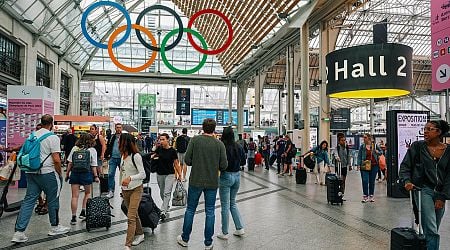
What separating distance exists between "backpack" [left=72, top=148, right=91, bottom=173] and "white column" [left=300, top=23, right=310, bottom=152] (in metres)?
10.9

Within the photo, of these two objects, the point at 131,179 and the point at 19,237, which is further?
the point at 19,237

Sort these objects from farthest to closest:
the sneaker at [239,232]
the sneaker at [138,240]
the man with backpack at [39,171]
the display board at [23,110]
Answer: the display board at [23,110] → the sneaker at [239,232] → the man with backpack at [39,171] → the sneaker at [138,240]

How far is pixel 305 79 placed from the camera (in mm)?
15195

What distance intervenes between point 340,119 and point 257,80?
20.3 feet

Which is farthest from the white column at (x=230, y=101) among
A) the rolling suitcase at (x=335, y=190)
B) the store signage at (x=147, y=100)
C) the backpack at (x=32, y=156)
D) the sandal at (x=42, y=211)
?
the backpack at (x=32, y=156)

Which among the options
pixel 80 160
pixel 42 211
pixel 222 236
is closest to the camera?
pixel 222 236

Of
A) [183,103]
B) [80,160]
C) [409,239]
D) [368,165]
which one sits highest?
[183,103]

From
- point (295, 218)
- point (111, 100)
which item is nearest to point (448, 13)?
point (295, 218)

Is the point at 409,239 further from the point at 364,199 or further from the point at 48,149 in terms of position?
the point at 364,199

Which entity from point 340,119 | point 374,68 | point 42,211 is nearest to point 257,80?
point 340,119

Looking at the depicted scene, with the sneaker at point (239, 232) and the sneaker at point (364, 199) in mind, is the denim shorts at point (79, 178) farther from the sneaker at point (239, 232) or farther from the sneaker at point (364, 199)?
the sneaker at point (364, 199)

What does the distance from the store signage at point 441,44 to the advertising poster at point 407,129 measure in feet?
13.7

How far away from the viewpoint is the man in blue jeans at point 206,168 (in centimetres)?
426

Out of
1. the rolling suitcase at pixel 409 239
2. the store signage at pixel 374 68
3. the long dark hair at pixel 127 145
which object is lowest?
the rolling suitcase at pixel 409 239
